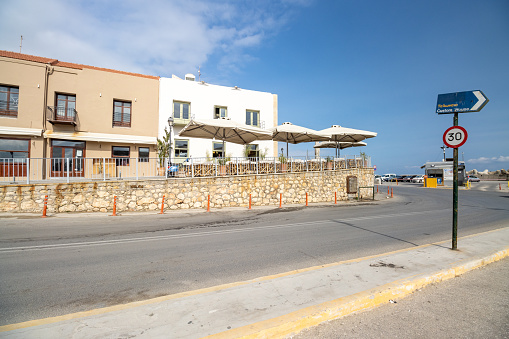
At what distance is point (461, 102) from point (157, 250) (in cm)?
790

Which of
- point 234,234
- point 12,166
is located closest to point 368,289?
point 234,234

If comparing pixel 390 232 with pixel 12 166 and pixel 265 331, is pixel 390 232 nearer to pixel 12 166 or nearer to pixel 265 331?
pixel 265 331

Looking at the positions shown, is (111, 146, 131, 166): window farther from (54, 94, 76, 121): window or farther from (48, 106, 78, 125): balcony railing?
(54, 94, 76, 121): window

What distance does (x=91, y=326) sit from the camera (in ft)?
8.52

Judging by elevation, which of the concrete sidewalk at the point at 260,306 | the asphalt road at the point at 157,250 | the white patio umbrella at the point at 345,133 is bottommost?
the asphalt road at the point at 157,250

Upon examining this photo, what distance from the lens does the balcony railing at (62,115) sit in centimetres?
1681

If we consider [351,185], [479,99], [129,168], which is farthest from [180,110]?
[479,99]

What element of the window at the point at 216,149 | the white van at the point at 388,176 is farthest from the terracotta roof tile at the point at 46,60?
the white van at the point at 388,176

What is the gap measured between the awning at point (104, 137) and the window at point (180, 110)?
3.50 m

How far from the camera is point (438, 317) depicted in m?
2.99

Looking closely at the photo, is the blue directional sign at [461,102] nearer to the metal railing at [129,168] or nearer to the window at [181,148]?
the metal railing at [129,168]

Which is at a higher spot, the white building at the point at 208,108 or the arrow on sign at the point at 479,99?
the white building at the point at 208,108

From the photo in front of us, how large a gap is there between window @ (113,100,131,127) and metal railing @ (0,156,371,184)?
6050mm

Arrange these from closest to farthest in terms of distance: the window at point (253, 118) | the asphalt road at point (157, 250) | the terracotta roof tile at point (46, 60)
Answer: the asphalt road at point (157, 250) < the terracotta roof tile at point (46, 60) < the window at point (253, 118)
